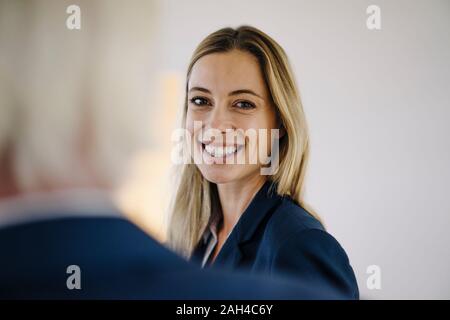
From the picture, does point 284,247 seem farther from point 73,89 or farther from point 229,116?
point 73,89

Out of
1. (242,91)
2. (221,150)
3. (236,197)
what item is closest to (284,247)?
(236,197)

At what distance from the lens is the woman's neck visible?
6.16ft

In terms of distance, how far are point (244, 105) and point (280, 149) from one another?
0.66ft

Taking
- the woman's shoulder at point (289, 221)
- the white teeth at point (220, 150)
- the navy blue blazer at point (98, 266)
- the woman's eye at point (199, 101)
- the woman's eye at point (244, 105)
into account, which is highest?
the woman's eye at point (199, 101)

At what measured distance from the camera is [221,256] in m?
1.85

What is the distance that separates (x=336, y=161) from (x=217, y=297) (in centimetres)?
66

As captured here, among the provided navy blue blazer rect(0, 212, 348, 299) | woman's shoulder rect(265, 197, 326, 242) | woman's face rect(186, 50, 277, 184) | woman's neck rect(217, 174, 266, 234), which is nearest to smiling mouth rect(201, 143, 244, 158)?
woman's face rect(186, 50, 277, 184)

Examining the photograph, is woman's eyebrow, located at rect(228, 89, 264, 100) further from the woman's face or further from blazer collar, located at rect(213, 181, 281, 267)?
blazer collar, located at rect(213, 181, 281, 267)

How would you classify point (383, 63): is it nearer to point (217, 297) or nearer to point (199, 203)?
point (199, 203)

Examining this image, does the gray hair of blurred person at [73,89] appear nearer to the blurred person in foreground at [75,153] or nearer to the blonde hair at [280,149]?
the blurred person in foreground at [75,153]

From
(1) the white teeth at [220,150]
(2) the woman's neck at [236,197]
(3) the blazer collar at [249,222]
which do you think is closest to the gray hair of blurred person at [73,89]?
(1) the white teeth at [220,150]

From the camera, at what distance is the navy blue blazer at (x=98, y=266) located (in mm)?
1917
